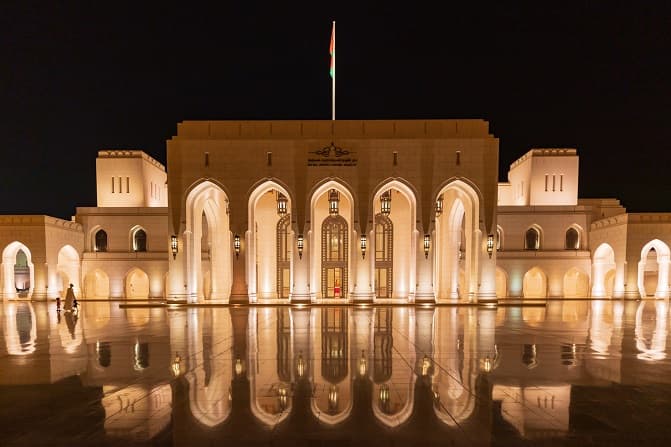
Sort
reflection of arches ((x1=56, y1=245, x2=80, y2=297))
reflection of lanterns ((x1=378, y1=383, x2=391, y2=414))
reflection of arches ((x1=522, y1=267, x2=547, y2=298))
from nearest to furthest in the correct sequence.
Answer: reflection of lanterns ((x1=378, y1=383, x2=391, y2=414)) → reflection of arches ((x1=56, y1=245, x2=80, y2=297)) → reflection of arches ((x1=522, y1=267, x2=547, y2=298))

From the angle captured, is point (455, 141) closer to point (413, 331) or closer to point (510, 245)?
point (510, 245)

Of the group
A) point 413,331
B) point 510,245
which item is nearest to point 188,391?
point 413,331

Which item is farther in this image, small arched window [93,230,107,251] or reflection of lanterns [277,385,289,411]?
small arched window [93,230,107,251]

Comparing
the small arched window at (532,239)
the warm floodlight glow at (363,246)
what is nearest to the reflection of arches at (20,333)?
the warm floodlight glow at (363,246)

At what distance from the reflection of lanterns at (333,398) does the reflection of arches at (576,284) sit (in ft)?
102

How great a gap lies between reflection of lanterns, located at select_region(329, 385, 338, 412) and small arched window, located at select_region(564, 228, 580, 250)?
31772 millimetres

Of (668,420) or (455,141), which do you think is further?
(455,141)

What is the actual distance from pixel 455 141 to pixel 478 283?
911cm

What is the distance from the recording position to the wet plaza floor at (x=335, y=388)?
17.1 ft

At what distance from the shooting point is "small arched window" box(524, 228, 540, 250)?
32156 mm

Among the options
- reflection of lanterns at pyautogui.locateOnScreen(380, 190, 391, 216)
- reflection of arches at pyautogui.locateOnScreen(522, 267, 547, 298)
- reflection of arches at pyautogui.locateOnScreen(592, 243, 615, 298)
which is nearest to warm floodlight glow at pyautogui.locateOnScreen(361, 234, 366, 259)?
reflection of lanterns at pyautogui.locateOnScreen(380, 190, 391, 216)

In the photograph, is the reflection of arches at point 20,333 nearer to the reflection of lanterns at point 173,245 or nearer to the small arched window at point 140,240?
the reflection of lanterns at point 173,245

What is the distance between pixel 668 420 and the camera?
5.68 m

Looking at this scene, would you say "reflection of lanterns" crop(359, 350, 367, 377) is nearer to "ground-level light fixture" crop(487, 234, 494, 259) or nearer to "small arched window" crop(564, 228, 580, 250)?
"ground-level light fixture" crop(487, 234, 494, 259)
